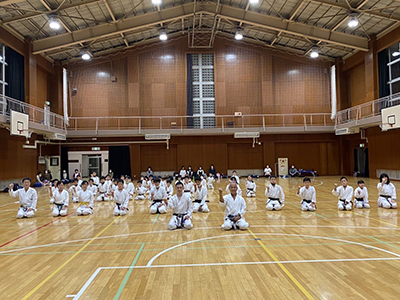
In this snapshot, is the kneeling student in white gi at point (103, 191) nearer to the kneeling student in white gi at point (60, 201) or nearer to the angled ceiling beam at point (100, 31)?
the kneeling student in white gi at point (60, 201)

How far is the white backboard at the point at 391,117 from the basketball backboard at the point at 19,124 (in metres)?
22.8

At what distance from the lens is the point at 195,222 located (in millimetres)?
8992

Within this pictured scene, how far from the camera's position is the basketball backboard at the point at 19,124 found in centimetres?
1667

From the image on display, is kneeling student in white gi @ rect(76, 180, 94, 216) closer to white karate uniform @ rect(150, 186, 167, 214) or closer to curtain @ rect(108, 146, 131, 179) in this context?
white karate uniform @ rect(150, 186, 167, 214)

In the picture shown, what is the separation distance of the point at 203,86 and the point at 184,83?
1.88m

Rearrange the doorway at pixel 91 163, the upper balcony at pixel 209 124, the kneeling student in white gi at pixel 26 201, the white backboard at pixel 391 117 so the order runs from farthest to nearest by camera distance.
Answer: the doorway at pixel 91 163 → the upper balcony at pixel 209 124 → the white backboard at pixel 391 117 → the kneeling student in white gi at pixel 26 201

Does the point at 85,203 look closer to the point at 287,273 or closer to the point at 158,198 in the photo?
the point at 158,198

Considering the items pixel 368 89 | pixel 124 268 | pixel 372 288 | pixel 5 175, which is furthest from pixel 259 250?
pixel 368 89

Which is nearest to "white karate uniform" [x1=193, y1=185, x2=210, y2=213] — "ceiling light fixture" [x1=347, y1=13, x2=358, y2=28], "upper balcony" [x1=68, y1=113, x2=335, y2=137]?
"ceiling light fixture" [x1=347, y1=13, x2=358, y2=28]

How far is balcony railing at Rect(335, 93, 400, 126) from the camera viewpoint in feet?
63.7

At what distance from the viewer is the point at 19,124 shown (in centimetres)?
1731

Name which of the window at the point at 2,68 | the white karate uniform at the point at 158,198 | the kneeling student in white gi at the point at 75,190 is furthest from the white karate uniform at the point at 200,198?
the window at the point at 2,68

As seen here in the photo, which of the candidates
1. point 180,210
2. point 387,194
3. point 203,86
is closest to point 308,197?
point 387,194

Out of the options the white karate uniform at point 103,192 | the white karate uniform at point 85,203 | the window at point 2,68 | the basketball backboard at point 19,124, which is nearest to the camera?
the white karate uniform at point 85,203
